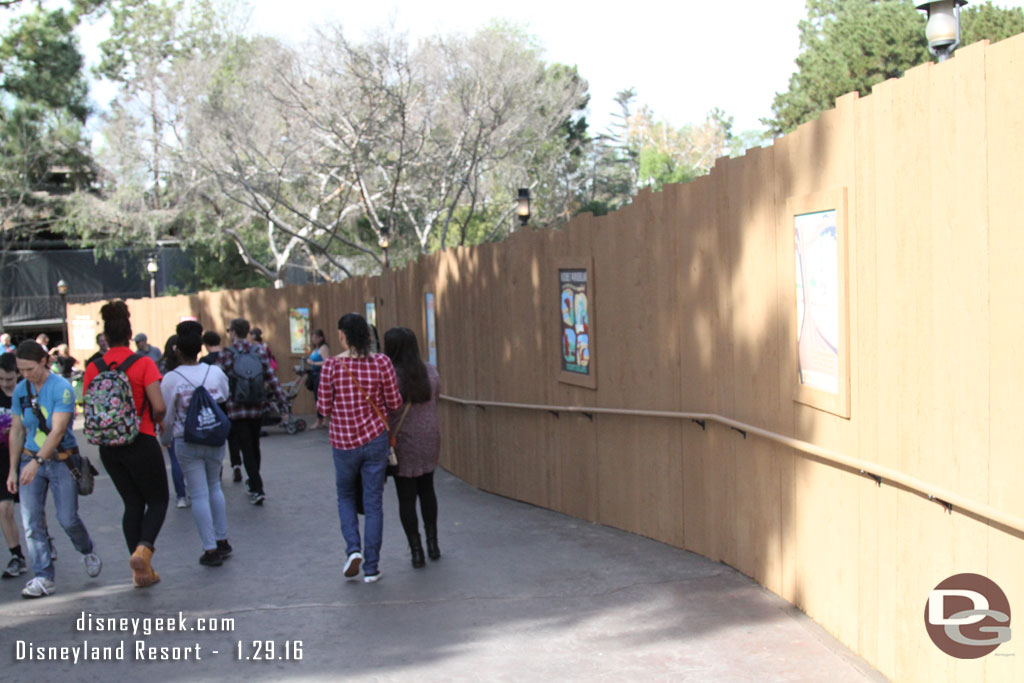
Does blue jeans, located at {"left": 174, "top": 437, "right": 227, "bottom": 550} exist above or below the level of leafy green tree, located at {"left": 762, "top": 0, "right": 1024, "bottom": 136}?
below

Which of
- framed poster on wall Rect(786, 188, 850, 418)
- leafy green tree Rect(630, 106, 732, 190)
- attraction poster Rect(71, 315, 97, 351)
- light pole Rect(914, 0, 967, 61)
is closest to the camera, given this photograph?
framed poster on wall Rect(786, 188, 850, 418)

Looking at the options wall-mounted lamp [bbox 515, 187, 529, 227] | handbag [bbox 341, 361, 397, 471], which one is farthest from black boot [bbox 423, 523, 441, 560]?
wall-mounted lamp [bbox 515, 187, 529, 227]

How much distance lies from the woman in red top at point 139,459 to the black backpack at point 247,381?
12.1 feet

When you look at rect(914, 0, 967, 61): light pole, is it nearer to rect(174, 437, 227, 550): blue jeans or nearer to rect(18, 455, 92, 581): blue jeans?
rect(174, 437, 227, 550): blue jeans

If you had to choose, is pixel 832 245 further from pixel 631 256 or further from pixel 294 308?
pixel 294 308

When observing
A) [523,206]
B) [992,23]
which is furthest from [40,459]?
[992,23]

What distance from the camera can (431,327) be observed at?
45.0 ft

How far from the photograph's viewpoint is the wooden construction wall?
13.4ft

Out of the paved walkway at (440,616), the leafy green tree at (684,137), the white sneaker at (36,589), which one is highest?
the leafy green tree at (684,137)

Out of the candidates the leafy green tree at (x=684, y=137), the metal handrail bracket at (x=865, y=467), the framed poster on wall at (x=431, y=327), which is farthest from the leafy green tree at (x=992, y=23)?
the leafy green tree at (x=684, y=137)

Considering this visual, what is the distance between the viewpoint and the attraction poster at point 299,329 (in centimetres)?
2252

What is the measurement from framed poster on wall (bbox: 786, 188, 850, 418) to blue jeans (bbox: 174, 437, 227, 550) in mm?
4504

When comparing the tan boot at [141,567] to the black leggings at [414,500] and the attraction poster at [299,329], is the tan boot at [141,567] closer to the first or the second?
the black leggings at [414,500]

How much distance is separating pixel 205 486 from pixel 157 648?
218cm
